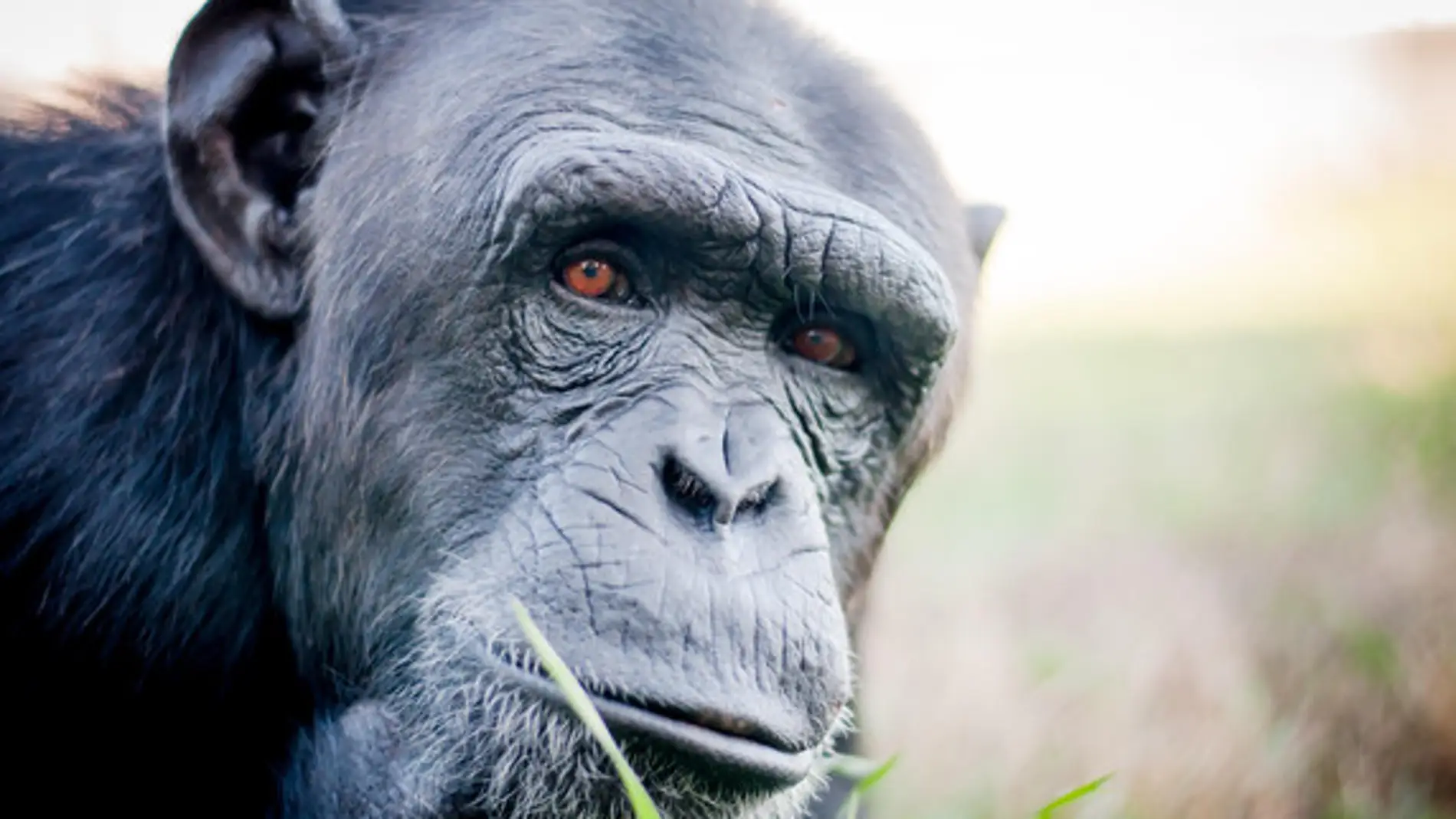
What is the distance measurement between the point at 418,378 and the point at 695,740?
113 centimetres

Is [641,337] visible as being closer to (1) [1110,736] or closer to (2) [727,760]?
(2) [727,760]

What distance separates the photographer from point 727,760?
289 cm

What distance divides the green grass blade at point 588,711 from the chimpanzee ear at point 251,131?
1346mm

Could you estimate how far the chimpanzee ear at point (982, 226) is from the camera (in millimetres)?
4719

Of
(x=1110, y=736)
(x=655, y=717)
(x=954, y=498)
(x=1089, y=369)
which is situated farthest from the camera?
(x=1089, y=369)

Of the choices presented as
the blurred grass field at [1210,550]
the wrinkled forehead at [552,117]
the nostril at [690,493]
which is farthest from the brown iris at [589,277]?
the blurred grass field at [1210,550]

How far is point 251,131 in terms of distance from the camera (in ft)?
12.2

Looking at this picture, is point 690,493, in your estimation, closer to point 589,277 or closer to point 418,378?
point 589,277

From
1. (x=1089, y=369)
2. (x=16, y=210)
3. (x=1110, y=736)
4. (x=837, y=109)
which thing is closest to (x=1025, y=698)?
(x=1110, y=736)

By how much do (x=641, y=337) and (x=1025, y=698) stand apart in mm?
2855

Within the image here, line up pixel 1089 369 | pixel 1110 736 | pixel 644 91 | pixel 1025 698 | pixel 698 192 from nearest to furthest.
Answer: pixel 698 192, pixel 644 91, pixel 1110 736, pixel 1025 698, pixel 1089 369

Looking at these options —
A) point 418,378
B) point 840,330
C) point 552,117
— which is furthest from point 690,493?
point 552,117

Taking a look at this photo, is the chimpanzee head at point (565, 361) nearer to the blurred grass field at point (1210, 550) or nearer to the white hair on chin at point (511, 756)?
the white hair on chin at point (511, 756)

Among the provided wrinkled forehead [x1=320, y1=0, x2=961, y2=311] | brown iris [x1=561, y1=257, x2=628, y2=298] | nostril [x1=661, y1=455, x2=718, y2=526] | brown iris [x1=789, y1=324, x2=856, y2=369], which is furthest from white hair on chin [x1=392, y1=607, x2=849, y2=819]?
brown iris [x1=789, y1=324, x2=856, y2=369]
